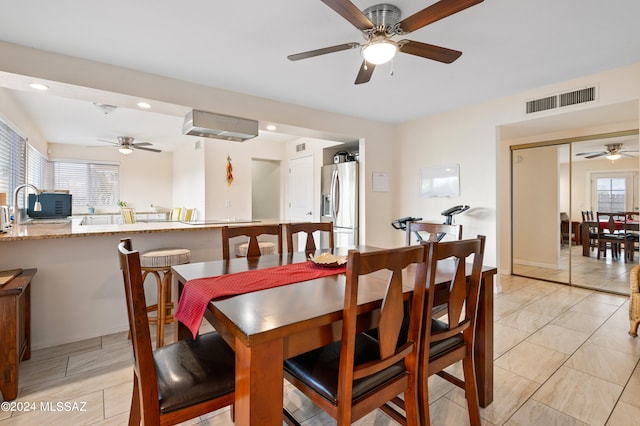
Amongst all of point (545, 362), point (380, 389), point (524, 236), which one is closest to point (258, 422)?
point (380, 389)

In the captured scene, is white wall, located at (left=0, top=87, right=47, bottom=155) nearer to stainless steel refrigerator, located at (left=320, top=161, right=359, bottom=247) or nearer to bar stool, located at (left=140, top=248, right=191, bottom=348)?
bar stool, located at (left=140, top=248, right=191, bottom=348)

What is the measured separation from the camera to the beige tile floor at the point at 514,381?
1.67 m

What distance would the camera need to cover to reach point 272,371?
1.01 m

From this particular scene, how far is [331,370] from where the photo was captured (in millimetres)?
1232

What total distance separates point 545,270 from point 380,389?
4585mm

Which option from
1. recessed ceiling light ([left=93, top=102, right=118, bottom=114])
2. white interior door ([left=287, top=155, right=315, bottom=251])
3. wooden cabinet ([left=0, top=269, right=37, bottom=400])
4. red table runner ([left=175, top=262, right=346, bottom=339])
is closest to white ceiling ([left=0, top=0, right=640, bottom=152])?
recessed ceiling light ([left=93, top=102, right=118, bottom=114])

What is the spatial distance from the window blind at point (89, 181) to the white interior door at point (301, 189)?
177 inches

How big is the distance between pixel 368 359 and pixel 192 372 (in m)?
0.72

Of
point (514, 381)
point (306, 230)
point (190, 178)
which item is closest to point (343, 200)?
point (306, 230)

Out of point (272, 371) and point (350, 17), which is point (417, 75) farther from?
point (272, 371)

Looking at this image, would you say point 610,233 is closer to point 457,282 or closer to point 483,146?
point 483,146

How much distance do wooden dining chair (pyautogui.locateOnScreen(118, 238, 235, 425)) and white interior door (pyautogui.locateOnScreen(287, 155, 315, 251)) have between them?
15.1 feet

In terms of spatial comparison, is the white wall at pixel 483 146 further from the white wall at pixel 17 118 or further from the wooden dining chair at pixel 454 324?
the white wall at pixel 17 118

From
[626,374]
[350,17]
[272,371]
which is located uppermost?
[350,17]
